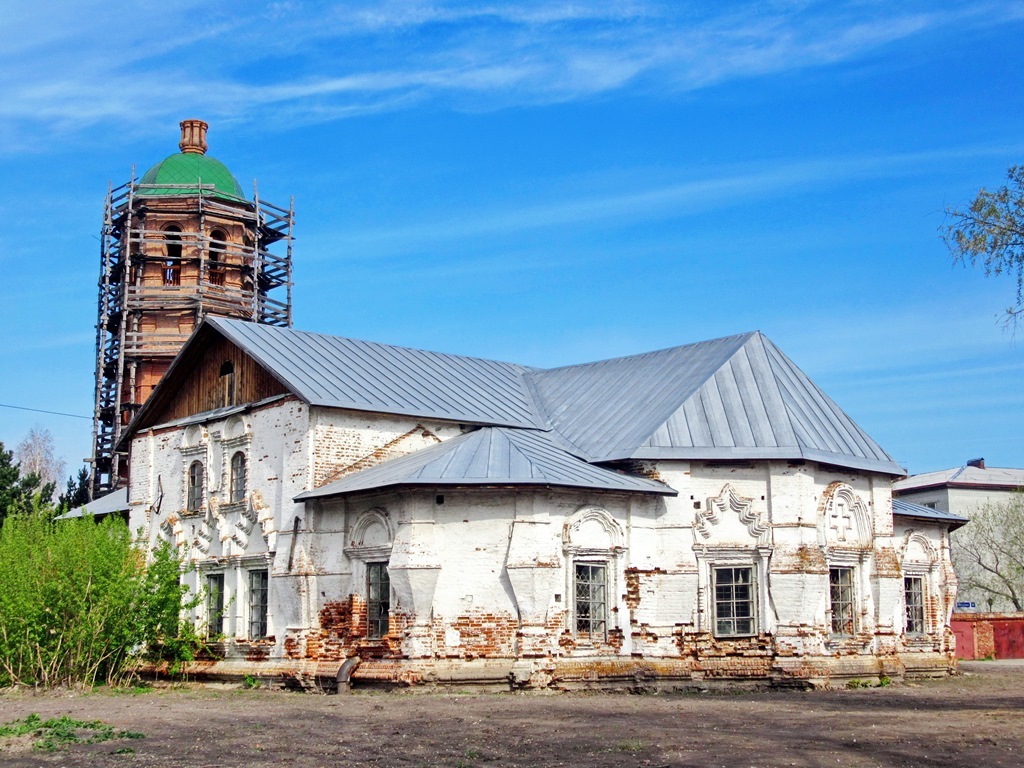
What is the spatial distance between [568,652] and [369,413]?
5286 millimetres

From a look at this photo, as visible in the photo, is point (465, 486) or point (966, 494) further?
point (966, 494)

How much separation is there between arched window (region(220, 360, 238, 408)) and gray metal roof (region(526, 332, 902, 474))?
5902 mm

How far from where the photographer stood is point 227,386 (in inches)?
904

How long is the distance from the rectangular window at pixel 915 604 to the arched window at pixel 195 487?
43.4 ft

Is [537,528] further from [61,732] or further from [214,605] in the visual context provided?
[61,732]

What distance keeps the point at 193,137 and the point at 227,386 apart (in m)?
17.8

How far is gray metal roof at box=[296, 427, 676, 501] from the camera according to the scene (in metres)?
18.8

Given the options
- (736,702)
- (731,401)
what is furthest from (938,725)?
(731,401)

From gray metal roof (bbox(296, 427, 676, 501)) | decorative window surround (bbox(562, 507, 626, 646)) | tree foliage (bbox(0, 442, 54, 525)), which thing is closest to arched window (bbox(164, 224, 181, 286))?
tree foliage (bbox(0, 442, 54, 525))

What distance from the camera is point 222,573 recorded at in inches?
885

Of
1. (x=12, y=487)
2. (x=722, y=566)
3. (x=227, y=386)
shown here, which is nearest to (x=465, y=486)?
(x=722, y=566)

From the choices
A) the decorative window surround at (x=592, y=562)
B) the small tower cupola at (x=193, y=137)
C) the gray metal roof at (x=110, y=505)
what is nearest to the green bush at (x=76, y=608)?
the gray metal roof at (x=110, y=505)

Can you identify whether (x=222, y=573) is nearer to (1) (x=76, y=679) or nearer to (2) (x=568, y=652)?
(1) (x=76, y=679)

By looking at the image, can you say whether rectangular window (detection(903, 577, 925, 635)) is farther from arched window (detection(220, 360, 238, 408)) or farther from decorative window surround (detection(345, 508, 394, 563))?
arched window (detection(220, 360, 238, 408))
